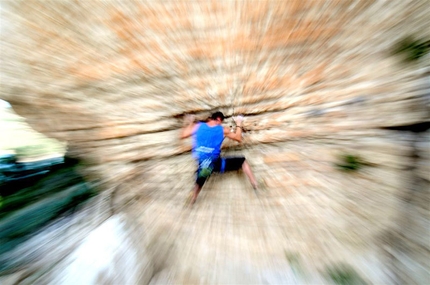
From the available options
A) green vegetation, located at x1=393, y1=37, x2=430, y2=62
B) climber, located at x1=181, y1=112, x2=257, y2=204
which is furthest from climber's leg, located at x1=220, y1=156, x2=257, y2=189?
green vegetation, located at x1=393, y1=37, x2=430, y2=62

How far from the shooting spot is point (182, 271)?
11.1ft

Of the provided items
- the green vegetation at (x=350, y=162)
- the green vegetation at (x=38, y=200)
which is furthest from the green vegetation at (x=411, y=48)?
the green vegetation at (x=38, y=200)

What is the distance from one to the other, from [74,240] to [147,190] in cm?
126

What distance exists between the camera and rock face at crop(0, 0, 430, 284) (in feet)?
8.68

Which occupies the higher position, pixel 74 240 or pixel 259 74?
pixel 259 74

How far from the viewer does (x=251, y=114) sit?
11.5 ft

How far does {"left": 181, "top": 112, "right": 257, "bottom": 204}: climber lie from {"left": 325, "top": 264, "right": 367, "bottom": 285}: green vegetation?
1402mm

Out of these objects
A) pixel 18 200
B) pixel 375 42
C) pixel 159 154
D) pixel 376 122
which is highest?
pixel 375 42

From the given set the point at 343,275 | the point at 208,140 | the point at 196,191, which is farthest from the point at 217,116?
the point at 343,275

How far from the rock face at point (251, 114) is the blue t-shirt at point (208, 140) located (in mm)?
412

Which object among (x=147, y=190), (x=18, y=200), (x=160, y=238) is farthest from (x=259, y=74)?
(x=18, y=200)

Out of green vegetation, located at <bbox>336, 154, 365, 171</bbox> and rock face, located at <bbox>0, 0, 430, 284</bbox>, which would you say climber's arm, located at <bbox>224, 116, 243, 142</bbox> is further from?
green vegetation, located at <bbox>336, 154, 365, 171</bbox>

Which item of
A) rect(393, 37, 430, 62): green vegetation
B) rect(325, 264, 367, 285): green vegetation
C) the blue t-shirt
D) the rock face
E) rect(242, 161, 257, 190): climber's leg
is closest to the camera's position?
rect(393, 37, 430, 62): green vegetation

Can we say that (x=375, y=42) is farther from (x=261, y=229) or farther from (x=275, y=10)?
(x=261, y=229)
